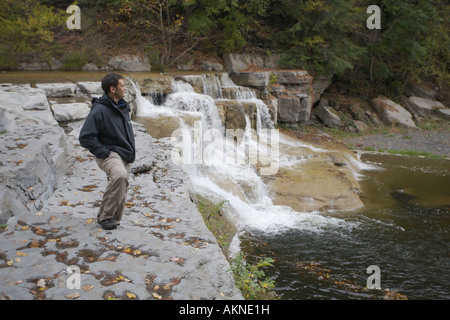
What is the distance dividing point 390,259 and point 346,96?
54.1ft

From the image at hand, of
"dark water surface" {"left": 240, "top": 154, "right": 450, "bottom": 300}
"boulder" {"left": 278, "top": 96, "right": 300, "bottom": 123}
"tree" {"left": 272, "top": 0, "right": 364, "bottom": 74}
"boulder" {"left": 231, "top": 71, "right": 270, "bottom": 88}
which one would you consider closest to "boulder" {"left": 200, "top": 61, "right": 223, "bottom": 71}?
"boulder" {"left": 231, "top": 71, "right": 270, "bottom": 88}

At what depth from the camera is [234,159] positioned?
11.0 meters

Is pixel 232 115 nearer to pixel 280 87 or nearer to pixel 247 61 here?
pixel 280 87

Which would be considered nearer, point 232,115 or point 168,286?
point 168,286

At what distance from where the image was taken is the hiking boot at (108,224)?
14.1 ft

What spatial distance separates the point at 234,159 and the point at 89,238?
7.23 meters

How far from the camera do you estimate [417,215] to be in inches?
360

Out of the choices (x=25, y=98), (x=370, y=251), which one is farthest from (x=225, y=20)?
(x=370, y=251)

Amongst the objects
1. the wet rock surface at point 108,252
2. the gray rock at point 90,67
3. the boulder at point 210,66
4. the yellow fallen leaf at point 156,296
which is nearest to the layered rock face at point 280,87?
the boulder at point 210,66

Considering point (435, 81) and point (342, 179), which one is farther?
point (435, 81)

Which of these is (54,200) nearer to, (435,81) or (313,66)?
(313,66)

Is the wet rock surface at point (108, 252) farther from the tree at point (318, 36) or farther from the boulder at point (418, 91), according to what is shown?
the boulder at point (418, 91)
